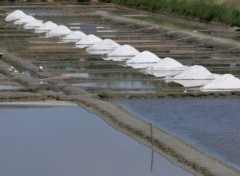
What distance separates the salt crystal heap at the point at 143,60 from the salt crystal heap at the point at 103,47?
53.2 inches

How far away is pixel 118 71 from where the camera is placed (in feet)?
39.5

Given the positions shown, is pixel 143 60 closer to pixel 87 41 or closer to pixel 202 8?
pixel 87 41

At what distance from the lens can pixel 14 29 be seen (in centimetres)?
1895

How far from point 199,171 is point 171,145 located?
0.92 meters

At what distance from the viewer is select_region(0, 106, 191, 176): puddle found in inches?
231

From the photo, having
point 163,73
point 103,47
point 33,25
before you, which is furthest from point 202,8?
point 163,73

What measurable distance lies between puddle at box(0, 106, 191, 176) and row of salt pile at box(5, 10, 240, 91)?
249cm

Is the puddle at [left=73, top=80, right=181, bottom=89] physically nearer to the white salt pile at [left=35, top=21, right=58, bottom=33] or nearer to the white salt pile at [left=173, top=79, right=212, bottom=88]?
the white salt pile at [left=173, top=79, right=212, bottom=88]

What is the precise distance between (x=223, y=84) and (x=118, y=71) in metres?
2.19

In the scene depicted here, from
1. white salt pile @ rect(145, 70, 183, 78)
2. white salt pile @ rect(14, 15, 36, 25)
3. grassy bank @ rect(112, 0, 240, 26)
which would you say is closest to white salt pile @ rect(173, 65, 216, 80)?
white salt pile @ rect(145, 70, 183, 78)

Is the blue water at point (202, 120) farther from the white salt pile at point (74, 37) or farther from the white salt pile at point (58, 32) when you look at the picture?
the white salt pile at point (58, 32)

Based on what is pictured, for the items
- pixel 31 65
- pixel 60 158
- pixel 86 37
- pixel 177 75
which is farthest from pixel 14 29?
pixel 60 158

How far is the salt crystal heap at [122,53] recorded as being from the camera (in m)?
13.5

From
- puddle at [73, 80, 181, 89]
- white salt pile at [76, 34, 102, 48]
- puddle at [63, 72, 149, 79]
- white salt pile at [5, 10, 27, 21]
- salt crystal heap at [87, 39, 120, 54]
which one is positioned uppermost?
puddle at [73, 80, 181, 89]
